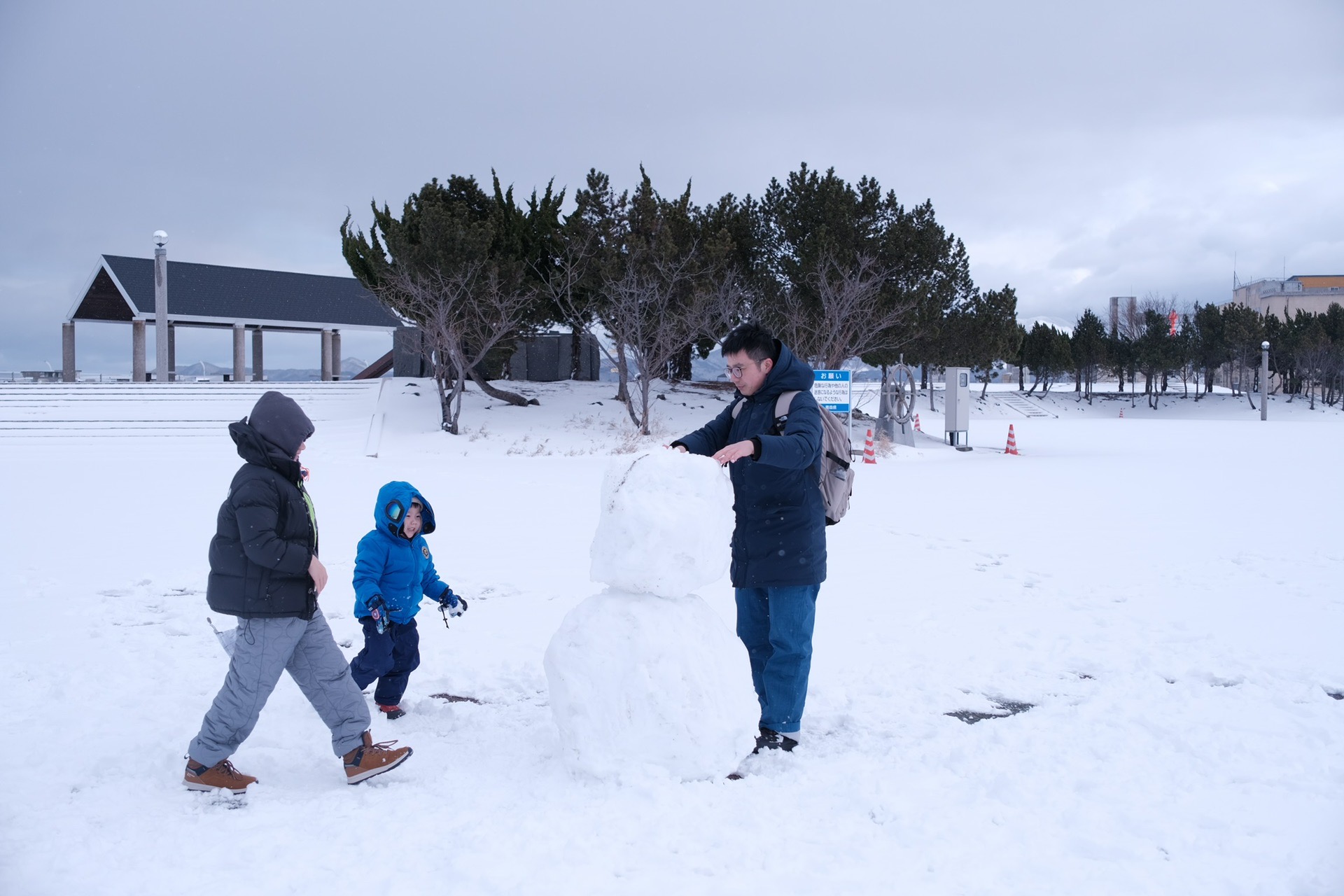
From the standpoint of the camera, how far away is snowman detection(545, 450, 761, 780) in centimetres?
327

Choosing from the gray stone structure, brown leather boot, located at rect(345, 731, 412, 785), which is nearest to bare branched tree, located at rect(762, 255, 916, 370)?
the gray stone structure

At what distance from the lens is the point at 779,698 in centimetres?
368

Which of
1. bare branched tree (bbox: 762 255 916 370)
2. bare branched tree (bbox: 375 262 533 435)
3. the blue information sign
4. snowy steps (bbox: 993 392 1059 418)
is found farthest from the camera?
snowy steps (bbox: 993 392 1059 418)

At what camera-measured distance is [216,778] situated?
321 cm

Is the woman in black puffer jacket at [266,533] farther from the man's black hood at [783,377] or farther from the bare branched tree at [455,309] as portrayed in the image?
the bare branched tree at [455,309]

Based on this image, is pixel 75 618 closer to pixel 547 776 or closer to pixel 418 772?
pixel 418 772

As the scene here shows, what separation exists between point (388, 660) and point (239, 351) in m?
30.3

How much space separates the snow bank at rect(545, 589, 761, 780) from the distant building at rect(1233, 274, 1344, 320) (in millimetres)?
94555

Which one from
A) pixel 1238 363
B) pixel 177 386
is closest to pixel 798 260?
pixel 177 386

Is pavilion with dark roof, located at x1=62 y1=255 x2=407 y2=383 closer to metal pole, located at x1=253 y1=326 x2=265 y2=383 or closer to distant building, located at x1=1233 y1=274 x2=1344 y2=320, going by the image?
metal pole, located at x1=253 y1=326 x2=265 y2=383

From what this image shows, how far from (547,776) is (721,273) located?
78.0 feet

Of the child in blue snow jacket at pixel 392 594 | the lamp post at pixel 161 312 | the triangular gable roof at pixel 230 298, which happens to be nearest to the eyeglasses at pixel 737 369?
the child in blue snow jacket at pixel 392 594

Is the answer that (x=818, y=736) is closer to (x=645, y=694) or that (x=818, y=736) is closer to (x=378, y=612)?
(x=645, y=694)

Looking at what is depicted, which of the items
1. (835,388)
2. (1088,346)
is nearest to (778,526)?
(835,388)
